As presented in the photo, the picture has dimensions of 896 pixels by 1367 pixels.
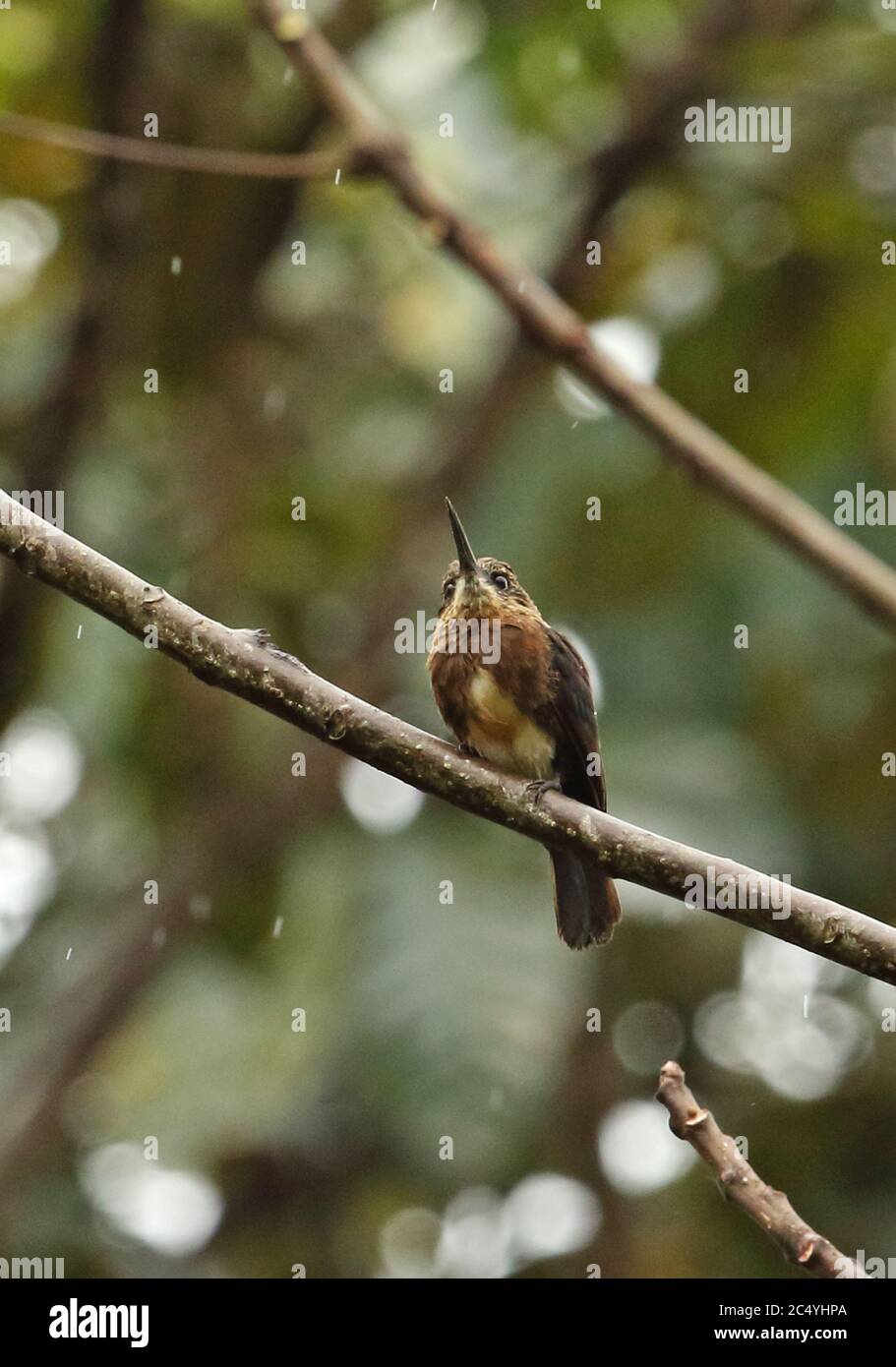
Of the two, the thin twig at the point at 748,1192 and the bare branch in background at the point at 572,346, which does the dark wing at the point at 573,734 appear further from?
the thin twig at the point at 748,1192

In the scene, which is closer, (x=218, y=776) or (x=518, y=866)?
(x=518, y=866)

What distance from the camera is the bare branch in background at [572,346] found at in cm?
461

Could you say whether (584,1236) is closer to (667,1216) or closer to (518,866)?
(667,1216)

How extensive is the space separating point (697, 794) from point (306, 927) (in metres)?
2.10

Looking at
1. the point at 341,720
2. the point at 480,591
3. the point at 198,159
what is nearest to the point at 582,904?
the point at 480,591

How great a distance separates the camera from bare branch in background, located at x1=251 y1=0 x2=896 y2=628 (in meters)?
4.61

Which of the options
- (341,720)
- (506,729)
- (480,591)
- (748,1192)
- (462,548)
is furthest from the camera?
(480,591)

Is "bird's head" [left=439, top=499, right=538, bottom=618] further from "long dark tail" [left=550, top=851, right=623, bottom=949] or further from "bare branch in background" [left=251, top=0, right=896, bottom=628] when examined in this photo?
"long dark tail" [left=550, top=851, right=623, bottom=949]

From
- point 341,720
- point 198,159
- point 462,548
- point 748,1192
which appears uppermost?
point 198,159

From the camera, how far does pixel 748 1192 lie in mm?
2459

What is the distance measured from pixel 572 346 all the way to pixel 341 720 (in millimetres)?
2063

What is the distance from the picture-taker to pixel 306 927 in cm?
764

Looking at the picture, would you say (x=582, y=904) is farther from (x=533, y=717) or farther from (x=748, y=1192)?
(x=748, y=1192)

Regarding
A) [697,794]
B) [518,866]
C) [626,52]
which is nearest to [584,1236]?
[518,866]
